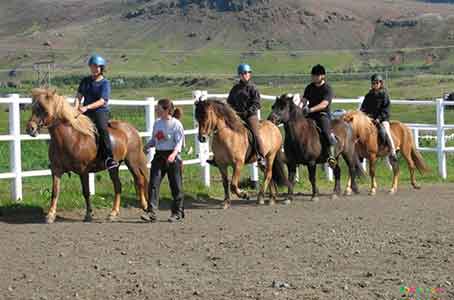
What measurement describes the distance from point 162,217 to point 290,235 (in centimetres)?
290

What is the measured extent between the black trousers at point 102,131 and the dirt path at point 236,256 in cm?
93

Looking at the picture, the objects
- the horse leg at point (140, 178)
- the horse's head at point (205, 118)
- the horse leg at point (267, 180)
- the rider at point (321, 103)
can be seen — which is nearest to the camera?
the horse leg at point (140, 178)

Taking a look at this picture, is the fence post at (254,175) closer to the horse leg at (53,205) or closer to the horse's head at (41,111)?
the horse leg at (53,205)

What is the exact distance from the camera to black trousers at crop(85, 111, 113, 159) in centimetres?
1384

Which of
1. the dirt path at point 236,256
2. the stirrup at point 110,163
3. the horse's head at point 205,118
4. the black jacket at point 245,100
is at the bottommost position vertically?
the dirt path at point 236,256

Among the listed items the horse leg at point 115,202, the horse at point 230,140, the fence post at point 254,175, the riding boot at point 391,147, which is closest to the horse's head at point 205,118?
the horse at point 230,140

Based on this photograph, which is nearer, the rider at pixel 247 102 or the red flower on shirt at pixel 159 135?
the red flower on shirt at pixel 159 135

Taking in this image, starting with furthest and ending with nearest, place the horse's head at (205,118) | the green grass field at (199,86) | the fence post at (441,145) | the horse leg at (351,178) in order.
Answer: the fence post at (441,145), the horse leg at (351,178), the green grass field at (199,86), the horse's head at (205,118)

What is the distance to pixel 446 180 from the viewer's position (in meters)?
22.0

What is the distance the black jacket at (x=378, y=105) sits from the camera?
19.1 metres

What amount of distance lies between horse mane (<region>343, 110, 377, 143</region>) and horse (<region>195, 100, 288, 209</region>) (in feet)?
7.31

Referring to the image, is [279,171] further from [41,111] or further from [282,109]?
[41,111]

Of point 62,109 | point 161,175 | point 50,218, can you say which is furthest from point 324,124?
point 50,218

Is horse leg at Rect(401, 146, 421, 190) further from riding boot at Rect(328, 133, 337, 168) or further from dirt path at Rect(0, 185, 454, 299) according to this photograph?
dirt path at Rect(0, 185, 454, 299)
